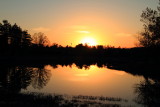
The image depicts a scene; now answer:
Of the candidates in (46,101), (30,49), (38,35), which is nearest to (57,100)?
(46,101)

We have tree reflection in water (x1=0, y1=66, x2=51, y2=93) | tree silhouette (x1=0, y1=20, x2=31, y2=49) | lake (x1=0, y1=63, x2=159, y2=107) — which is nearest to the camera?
lake (x1=0, y1=63, x2=159, y2=107)

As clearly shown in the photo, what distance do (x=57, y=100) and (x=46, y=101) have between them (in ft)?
4.58

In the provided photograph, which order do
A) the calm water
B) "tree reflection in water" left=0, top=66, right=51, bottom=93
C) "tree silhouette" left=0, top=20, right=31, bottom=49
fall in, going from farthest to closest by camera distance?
"tree silhouette" left=0, top=20, right=31, bottom=49, "tree reflection in water" left=0, top=66, right=51, bottom=93, the calm water

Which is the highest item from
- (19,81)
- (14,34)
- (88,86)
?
(14,34)

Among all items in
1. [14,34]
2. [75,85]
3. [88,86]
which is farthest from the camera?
[14,34]

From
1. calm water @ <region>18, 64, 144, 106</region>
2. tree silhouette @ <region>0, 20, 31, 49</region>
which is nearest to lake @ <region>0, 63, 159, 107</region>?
calm water @ <region>18, 64, 144, 106</region>

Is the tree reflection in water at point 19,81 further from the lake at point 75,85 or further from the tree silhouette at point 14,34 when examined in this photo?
the tree silhouette at point 14,34

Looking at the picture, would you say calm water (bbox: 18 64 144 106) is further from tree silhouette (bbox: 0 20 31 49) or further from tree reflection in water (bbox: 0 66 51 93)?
tree silhouette (bbox: 0 20 31 49)

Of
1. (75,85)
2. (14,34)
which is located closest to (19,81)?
(75,85)

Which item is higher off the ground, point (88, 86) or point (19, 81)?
point (19, 81)

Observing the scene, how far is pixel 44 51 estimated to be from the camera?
135 meters

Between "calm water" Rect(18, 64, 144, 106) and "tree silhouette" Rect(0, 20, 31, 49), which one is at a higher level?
"tree silhouette" Rect(0, 20, 31, 49)

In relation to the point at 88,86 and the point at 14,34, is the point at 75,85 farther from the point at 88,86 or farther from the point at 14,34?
the point at 14,34

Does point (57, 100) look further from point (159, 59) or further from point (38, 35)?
point (38, 35)
